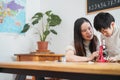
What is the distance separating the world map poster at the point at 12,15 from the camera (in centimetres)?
382

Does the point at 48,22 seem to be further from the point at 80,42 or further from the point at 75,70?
the point at 75,70

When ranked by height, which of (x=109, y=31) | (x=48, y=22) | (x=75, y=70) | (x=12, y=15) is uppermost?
(x=12, y=15)

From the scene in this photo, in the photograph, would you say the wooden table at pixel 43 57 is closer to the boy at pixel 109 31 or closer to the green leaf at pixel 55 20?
the green leaf at pixel 55 20

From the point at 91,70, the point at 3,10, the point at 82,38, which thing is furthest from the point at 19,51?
the point at 91,70

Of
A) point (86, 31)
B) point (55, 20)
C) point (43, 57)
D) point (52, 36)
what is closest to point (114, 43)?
point (86, 31)

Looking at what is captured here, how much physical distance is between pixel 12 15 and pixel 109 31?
2.46m

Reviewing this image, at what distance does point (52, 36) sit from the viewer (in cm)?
411

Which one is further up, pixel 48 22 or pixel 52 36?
pixel 48 22

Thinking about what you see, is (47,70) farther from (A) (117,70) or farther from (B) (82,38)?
(B) (82,38)

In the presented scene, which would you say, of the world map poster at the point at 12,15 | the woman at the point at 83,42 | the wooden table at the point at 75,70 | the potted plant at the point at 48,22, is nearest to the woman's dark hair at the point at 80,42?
the woman at the point at 83,42

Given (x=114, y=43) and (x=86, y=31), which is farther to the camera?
(x=86, y=31)

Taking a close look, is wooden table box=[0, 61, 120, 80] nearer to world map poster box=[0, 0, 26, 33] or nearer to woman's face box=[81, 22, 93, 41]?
woman's face box=[81, 22, 93, 41]

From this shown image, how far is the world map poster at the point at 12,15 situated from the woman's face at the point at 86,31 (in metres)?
1.95

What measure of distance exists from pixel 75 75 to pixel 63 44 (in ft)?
9.47
